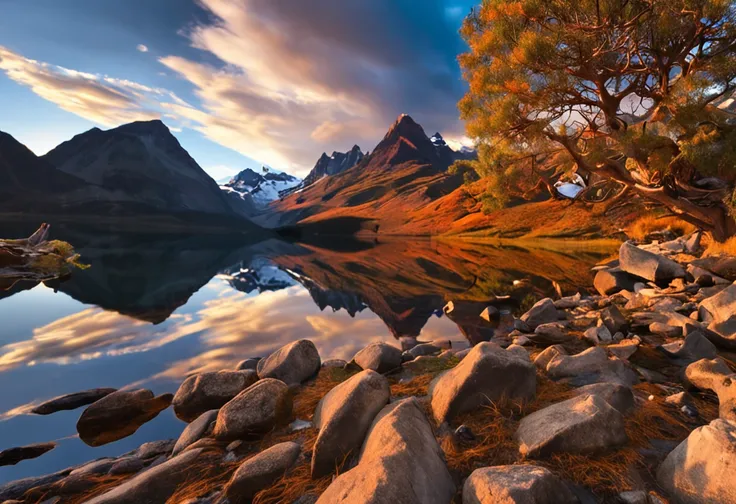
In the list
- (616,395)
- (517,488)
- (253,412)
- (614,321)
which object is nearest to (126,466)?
(253,412)

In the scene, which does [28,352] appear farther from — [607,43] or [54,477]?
[607,43]

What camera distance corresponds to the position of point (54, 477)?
525 centimetres

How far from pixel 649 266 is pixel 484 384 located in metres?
14.4

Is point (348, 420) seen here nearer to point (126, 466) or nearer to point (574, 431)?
point (574, 431)

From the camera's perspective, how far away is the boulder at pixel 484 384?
4699 millimetres

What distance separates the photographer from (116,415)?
7.19 m

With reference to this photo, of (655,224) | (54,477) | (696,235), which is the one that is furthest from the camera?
(655,224)

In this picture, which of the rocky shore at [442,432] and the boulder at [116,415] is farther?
the boulder at [116,415]

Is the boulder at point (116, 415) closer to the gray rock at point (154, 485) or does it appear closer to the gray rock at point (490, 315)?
the gray rock at point (154, 485)

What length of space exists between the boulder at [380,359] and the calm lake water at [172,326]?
2.28 m

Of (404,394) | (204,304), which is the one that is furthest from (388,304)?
(404,394)

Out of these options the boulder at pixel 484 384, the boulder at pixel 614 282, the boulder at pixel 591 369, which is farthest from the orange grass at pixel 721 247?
the boulder at pixel 484 384

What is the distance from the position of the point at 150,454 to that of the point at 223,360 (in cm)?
485

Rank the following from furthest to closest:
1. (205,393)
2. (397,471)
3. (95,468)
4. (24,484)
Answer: (205,393), (95,468), (24,484), (397,471)
